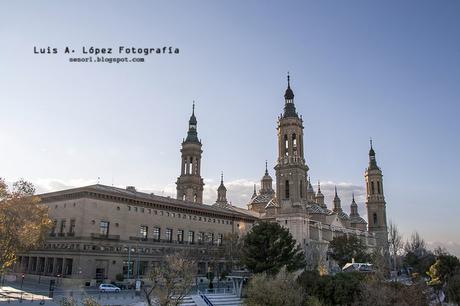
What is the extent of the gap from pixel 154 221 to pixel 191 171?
101 ft

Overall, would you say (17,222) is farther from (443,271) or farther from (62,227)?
(443,271)

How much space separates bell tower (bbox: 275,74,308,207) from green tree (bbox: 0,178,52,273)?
5002 cm

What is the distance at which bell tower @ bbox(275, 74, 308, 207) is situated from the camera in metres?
82.6

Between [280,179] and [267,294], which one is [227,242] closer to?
[280,179]

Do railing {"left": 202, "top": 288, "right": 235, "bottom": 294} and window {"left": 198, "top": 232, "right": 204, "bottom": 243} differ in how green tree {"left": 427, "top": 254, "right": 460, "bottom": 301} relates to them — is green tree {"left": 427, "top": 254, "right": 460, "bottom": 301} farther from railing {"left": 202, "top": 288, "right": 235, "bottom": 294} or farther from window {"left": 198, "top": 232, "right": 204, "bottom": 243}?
window {"left": 198, "top": 232, "right": 204, "bottom": 243}

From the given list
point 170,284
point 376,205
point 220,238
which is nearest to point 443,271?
point 170,284

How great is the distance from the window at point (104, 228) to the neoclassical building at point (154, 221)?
0.45ft

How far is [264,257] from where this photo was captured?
164 ft

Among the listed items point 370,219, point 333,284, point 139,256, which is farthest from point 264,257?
point 370,219

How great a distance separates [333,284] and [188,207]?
38.5 metres

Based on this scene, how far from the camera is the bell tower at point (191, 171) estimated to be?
94562mm

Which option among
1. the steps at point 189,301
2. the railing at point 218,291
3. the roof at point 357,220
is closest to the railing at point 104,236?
the railing at point 218,291

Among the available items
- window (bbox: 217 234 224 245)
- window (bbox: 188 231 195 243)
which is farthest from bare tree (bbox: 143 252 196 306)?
window (bbox: 217 234 224 245)

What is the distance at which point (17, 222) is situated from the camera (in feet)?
137
